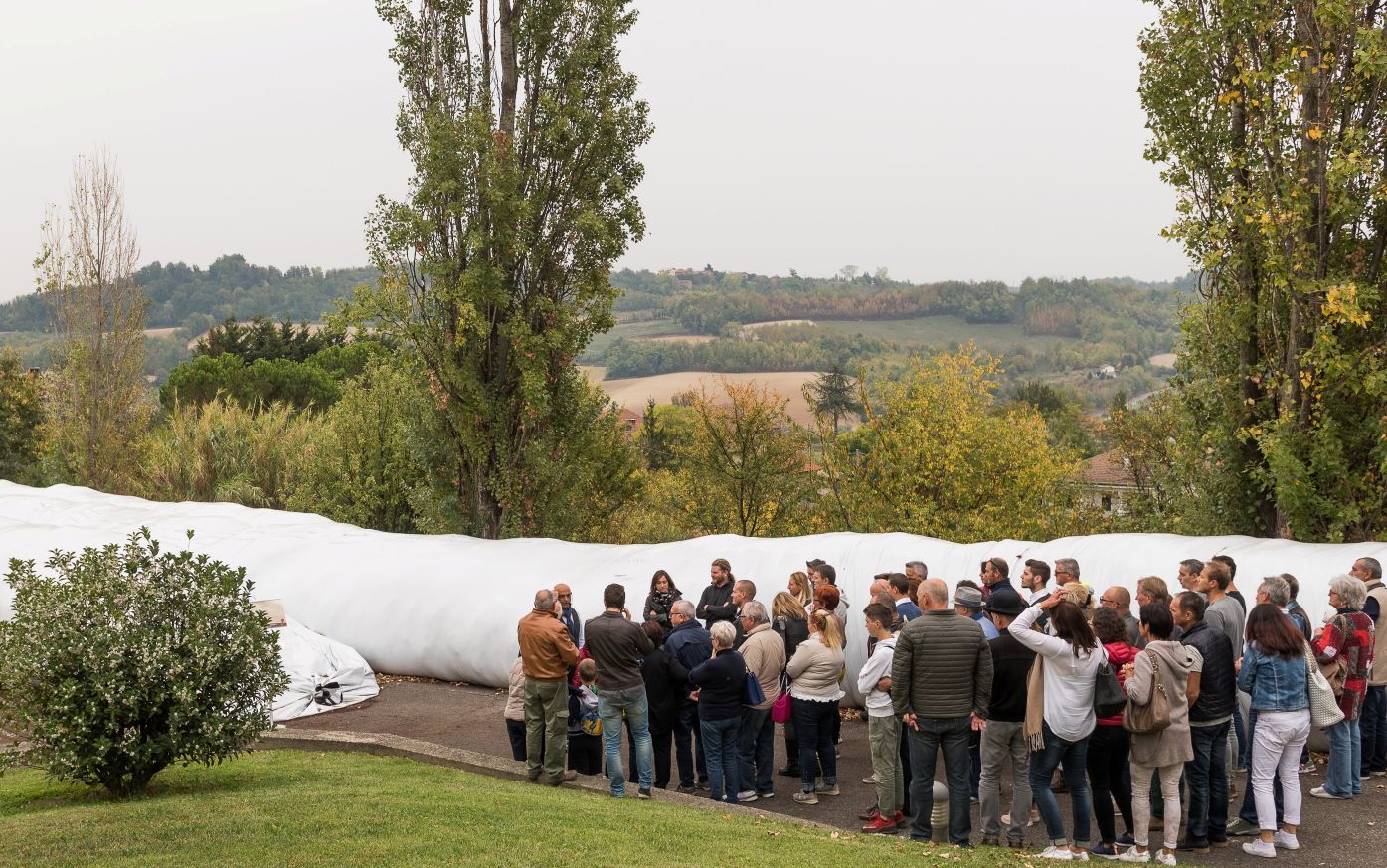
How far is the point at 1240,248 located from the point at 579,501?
12412 mm

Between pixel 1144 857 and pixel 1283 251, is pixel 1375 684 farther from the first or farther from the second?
pixel 1283 251

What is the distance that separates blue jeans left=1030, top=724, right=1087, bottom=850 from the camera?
8508 millimetres

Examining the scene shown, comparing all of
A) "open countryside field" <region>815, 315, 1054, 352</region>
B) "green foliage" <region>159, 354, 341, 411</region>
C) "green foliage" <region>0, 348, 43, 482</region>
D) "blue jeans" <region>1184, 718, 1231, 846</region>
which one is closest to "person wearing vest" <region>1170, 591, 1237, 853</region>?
"blue jeans" <region>1184, 718, 1231, 846</region>

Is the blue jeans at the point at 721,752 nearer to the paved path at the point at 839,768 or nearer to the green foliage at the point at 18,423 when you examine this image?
the paved path at the point at 839,768

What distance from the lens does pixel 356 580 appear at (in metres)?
17.4

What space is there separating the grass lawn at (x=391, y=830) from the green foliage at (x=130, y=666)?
1.45 feet

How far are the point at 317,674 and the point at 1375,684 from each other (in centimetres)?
1193

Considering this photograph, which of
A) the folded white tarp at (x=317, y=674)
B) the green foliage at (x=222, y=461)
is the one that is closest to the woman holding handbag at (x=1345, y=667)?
the folded white tarp at (x=317, y=674)

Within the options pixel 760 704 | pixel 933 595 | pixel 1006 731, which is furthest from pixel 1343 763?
pixel 760 704

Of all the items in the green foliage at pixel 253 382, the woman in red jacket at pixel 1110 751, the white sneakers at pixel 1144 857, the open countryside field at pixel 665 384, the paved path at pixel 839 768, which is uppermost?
the open countryside field at pixel 665 384

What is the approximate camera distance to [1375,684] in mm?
10594

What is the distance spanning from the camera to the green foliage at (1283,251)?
14.2 meters

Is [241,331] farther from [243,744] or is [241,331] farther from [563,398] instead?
[243,744]

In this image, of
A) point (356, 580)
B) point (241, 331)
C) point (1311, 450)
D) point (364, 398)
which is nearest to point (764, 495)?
point (364, 398)
